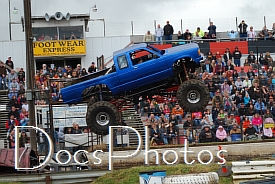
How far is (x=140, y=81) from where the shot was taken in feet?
67.6

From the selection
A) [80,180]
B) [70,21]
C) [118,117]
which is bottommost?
[80,180]

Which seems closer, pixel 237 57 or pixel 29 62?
pixel 29 62

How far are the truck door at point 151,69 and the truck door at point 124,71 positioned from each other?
0.16 meters

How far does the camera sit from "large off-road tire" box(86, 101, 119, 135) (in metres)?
20.5

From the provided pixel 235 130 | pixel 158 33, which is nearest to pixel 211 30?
pixel 158 33

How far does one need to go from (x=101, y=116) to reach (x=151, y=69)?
6.89 ft

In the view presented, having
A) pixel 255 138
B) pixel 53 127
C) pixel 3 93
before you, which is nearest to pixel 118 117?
pixel 53 127

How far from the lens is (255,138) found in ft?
73.9

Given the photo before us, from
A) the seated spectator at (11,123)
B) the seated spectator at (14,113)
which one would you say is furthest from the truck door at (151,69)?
the seated spectator at (14,113)

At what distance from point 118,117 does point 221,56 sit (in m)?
11.0

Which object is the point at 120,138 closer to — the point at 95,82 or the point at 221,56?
the point at 95,82

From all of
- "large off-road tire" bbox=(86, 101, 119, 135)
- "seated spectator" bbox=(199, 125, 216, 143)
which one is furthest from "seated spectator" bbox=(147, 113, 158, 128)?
"large off-road tire" bbox=(86, 101, 119, 135)

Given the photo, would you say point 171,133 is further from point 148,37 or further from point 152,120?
point 148,37

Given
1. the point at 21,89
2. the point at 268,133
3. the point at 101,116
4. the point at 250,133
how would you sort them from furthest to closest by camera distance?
the point at 21,89, the point at 268,133, the point at 250,133, the point at 101,116
